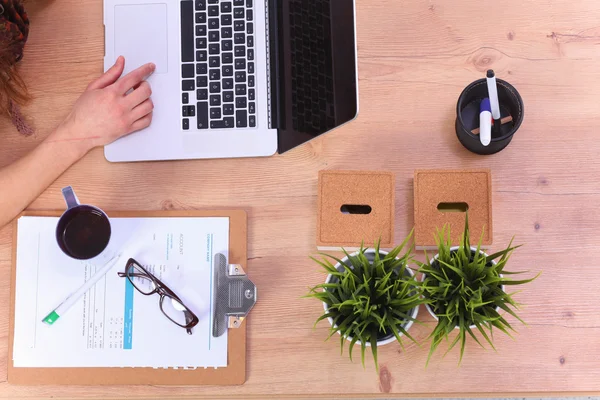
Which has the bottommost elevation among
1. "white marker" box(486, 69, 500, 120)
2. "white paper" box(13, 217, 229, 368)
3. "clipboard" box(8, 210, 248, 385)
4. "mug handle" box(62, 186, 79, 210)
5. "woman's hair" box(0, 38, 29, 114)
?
"clipboard" box(8, 210, 248, 385)

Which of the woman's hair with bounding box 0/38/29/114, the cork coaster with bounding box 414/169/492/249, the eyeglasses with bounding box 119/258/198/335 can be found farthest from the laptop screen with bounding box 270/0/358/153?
the woman's hair with bounding box 0/38/29/114

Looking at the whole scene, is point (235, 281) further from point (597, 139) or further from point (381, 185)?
point (597, 139)

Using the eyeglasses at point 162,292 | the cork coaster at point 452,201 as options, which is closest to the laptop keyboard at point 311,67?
the cork coaster at point 452,201

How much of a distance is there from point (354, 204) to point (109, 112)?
426 millimetres

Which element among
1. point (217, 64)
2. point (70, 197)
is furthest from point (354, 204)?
point (70, 197)

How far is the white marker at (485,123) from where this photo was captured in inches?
31.8

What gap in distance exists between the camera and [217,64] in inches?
36.2

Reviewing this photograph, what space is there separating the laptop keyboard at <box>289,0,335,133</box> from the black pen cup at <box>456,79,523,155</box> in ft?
0.66

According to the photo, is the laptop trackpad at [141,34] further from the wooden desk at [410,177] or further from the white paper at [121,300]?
the white paper at [121,300]

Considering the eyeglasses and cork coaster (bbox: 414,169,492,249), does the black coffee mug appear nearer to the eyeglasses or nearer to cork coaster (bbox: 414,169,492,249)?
the eyeglasses

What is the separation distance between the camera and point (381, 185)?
33.9 inches

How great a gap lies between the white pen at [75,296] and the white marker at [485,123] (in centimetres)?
60

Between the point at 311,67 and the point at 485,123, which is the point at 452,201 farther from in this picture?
the point at 311,67

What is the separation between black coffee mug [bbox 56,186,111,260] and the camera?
837mm
